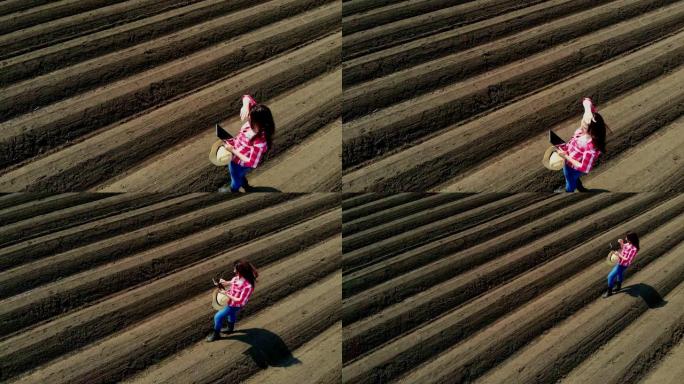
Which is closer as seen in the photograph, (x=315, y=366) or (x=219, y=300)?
(x=219, y=300)

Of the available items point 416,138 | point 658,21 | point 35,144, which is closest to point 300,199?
point 416,138

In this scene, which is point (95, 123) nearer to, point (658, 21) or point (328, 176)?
point (328, 176)

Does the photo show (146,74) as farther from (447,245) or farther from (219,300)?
(447,245)

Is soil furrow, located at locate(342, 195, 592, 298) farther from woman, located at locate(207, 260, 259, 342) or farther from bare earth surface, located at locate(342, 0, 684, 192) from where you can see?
woman, located at locate(207, 260, 259, 342)

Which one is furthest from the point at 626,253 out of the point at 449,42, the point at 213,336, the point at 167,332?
the point at 167,332

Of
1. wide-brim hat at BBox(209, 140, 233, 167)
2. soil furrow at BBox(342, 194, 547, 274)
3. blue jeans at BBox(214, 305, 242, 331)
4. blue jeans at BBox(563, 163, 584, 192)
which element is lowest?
blue jeans at BBox(214, 305, 242, 331)

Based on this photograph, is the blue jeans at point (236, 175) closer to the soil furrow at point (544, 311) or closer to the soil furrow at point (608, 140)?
the soil furrow at point (608, 140)

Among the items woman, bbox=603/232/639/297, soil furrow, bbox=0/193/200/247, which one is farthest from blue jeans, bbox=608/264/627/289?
soil furrow, bbox=0/193/200/247
